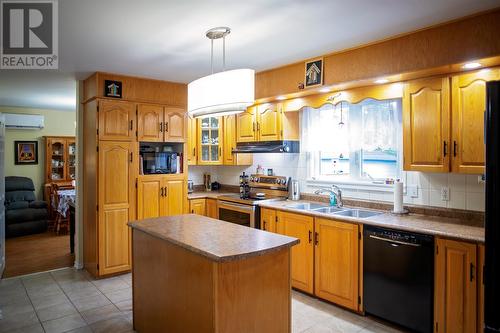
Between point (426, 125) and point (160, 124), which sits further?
point (160, 124)

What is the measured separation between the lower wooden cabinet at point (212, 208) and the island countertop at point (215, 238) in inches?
71.8

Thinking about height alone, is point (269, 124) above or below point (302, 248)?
above

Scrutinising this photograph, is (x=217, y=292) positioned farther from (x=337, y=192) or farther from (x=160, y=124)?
(x=160, y=124)

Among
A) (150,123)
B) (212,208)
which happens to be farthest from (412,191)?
(150,123)

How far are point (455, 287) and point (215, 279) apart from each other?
181 centimetres

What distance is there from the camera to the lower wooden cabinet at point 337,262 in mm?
3180

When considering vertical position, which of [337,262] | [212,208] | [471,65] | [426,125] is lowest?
[337,262]

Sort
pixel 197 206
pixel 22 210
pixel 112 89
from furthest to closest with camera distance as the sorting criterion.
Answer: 1. pixel 22 210
2. pixel 197 206
3. pixel 112 89

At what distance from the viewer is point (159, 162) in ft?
15.4

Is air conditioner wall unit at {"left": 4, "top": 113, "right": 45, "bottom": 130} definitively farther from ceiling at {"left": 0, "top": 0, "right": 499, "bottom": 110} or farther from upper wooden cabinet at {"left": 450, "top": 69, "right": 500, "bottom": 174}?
upper wooden cabinet at {"left": 450, "top": 69, "right": 500, "bottom": 174}

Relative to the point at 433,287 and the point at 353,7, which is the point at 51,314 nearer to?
the point at 433,287

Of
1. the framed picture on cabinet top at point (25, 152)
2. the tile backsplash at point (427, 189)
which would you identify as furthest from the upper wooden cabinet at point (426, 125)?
the framed picture on cabinet top at point (25, 152)

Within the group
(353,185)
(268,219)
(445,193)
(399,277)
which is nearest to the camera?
(399,277)

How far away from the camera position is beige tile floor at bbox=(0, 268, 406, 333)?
302 centimetres
